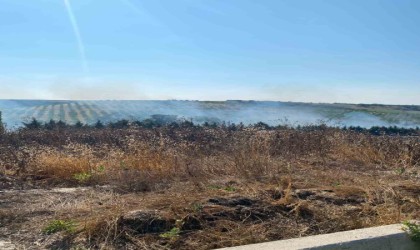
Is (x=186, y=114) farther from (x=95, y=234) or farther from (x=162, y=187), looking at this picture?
(x=95, y=234)

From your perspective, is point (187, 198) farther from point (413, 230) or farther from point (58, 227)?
point (413, 230)

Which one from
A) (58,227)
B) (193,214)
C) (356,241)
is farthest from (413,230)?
(58,227)

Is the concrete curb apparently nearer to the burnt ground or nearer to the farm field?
the burnt ground

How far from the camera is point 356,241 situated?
125 inches

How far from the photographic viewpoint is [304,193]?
4762 millimetres

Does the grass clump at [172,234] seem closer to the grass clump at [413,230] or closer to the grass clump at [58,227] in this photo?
the grass clump at [58,227]

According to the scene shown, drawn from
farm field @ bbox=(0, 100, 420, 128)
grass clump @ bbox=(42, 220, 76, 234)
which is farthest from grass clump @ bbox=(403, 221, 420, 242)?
farm field @ bbox=(0, 100, 420, 128)

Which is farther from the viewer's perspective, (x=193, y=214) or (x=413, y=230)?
(x=193, y=214)

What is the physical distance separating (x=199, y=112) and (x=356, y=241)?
2268cm

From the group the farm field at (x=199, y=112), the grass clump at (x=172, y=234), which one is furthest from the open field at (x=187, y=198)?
the farm field at (x=199, y=112)

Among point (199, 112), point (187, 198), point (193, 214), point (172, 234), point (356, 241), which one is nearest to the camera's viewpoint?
point (356, 241)

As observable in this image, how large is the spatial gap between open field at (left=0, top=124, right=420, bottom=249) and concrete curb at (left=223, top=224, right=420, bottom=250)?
0.38m

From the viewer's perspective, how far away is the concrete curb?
3043 millimetres

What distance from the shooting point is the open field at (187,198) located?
3449 millimetres
